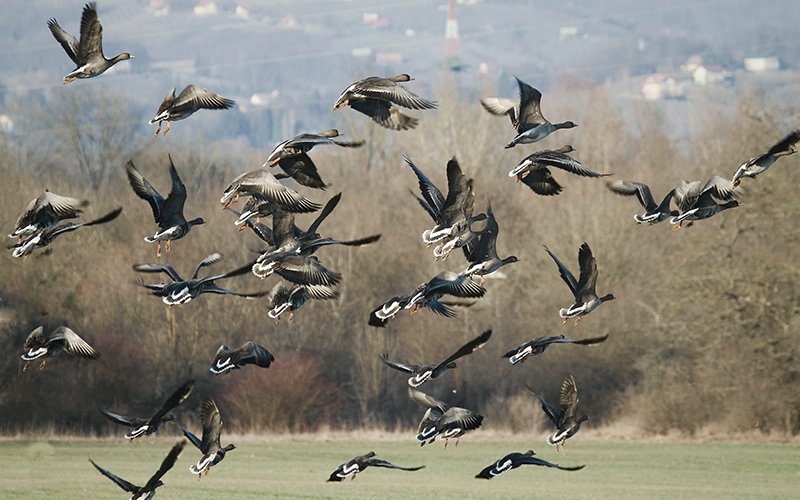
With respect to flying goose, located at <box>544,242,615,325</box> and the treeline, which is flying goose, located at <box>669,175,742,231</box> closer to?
flying goose, located at <box>544,242,615,325</box>

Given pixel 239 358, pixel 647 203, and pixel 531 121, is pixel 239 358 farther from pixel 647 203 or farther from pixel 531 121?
pixel 647 203

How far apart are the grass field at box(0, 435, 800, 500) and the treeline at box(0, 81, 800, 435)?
249 cm

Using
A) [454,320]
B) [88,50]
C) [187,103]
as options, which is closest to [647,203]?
[187,103]

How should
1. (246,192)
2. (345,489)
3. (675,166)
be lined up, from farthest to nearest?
(675,166)
(345,489)
(246,192)

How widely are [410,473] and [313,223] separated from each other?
27.6 m

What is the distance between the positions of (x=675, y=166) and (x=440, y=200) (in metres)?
72.4

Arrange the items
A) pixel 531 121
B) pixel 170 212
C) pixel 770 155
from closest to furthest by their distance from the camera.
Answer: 1. pixel 770 155
2. pixel 170 212
3. pixel 531 121

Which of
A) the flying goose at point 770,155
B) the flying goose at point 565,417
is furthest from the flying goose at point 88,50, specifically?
the flying goose at point 770,155

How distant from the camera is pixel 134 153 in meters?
63.3

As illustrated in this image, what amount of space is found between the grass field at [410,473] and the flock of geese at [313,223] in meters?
17.5

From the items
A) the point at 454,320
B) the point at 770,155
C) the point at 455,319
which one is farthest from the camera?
the point at 455,319

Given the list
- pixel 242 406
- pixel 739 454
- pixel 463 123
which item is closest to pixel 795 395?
pixel 739 454

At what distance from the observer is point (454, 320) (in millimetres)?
47469

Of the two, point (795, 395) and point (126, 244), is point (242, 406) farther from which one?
point (795, 395)
